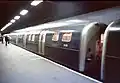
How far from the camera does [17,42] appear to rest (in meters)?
11.1

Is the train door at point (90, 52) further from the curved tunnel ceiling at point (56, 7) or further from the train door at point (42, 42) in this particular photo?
the train door at point (42, 42)

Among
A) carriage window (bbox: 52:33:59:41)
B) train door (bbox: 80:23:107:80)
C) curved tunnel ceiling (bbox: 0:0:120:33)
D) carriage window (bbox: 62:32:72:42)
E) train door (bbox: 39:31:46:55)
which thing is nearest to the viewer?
curved tunnel ceiling (bbox: 0:0:120:33)

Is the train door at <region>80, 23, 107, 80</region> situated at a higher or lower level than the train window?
lower

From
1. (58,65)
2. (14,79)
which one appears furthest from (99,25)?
(14,79)

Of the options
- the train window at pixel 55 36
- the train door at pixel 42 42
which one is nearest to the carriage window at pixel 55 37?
the train window at pixel 55 36

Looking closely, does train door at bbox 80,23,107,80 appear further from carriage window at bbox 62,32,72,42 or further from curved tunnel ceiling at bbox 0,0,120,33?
carriage window at bbox 62,32,72,42

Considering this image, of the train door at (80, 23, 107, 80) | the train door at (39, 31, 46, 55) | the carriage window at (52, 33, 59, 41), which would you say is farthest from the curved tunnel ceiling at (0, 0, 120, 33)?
the train door at (39, 31, 46, 55)

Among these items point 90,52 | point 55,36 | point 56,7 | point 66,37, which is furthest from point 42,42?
point 90,52

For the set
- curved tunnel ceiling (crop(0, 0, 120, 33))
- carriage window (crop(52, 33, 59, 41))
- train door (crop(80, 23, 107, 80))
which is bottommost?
train door (crop(80, 23, 107, 80))

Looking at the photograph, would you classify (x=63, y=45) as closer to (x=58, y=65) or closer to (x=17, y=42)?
(x=58, y=65)

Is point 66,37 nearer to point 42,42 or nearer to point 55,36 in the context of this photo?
point 55,36

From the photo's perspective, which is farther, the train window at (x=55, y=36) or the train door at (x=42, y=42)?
the train door at (x=42, y=42)

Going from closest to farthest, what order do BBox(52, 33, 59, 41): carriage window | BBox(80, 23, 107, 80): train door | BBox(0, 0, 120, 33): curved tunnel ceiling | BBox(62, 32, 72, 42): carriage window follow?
1. BBox(0, 0, 120, 33): curved tunnel ceiling
2. BBox(80, 23, 107, 80): train door
3. BBox(62, 32, 72, 42): carriage window
4. BBox(52, 33, 59, 41): carriage window

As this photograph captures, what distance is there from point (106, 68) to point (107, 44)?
349mm
